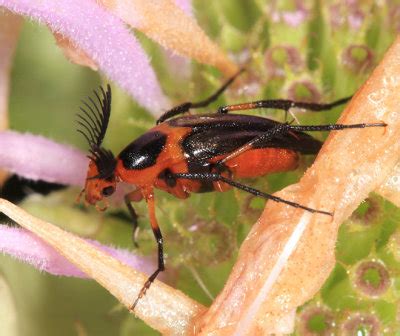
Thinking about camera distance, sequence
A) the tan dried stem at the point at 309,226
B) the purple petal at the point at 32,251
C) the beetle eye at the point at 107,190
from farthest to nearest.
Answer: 1. the beetle eye at the point at 107,190
2. the purple petal at the point at 32,251
3. the tan dried stem at the point at 309,226

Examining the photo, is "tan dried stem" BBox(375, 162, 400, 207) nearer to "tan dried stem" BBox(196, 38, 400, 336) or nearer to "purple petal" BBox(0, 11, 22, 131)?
"tan dried stem" BBox(196, 38, 400, 336)

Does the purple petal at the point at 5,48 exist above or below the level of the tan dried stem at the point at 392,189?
above

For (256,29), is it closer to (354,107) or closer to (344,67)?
(344,67)

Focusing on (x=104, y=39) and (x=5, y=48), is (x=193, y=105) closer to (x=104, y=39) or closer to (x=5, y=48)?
(x=104, y=39)

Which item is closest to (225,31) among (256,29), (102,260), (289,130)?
(256,29)

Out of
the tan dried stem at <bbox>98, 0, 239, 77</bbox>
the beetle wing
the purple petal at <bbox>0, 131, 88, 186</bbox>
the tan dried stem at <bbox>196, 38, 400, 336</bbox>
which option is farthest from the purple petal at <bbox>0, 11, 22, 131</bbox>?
the tan dried stem at <bbox>196, 38, 400, 336</bbox>

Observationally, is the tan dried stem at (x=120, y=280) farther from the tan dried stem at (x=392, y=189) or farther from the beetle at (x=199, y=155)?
the tan dried stem at (x=392, y=189)

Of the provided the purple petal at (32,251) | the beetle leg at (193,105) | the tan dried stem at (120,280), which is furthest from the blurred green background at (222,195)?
the tan dried stem at (120,280)
